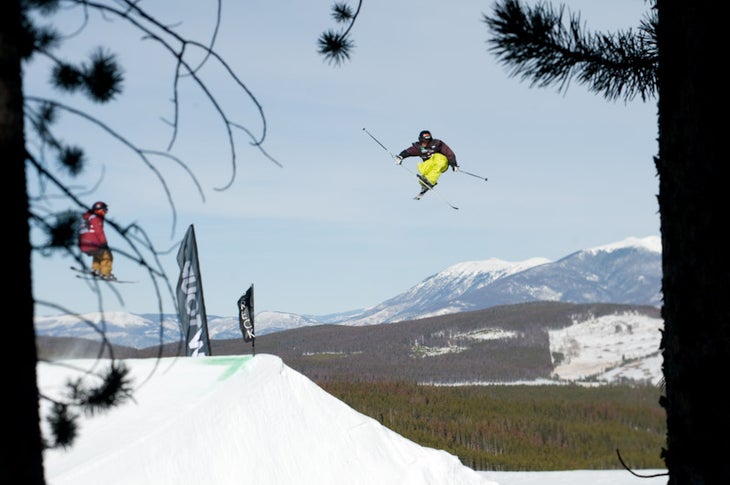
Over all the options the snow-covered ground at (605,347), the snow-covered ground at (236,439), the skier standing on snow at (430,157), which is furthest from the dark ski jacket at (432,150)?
the snow-covered ground at (605,347)

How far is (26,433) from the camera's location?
6.89 feet

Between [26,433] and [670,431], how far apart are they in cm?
207

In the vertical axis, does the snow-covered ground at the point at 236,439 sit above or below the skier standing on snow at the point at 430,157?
below

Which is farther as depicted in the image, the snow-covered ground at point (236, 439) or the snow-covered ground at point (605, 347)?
the snow-covered ground at point (605, 347)

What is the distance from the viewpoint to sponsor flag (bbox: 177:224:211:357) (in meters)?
12.1

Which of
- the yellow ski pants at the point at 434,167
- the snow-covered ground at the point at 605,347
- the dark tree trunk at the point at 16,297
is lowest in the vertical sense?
the snow-covered ground at the point at 605,347

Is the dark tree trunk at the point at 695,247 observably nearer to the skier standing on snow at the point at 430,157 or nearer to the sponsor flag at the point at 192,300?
the skier standing on snow at the point at 430,157

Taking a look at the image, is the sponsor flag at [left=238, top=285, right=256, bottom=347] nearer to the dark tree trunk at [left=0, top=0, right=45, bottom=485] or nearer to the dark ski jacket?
the dark ski jacket

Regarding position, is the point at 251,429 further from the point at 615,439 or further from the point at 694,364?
the point at 615,439

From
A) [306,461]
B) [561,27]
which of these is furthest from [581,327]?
[561,27]

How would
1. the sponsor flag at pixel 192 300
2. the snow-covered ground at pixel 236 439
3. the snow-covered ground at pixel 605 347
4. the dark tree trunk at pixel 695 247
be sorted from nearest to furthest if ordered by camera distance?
the dark tree trunk at pixel 695 247, the snow-covered ground at pixel 236 439, the sponsor flag at pixel 192 300, the snow-covered ground at pixel 605 347

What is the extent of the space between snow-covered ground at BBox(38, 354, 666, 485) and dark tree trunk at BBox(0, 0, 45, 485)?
5.78 metres

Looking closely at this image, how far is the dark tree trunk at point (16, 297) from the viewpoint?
6.79 feet

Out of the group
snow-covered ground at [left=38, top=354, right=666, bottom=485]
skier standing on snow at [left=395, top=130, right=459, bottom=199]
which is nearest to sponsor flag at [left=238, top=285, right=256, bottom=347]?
snow-covered ground at [left=38, top=354, right=666, bottom=485]
